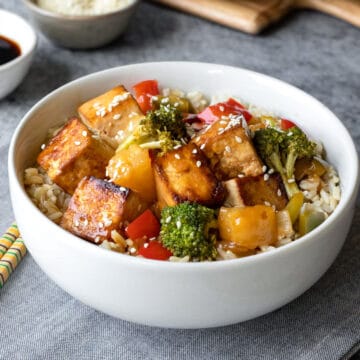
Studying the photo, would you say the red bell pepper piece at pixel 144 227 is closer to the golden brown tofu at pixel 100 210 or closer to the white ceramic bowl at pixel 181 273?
the golden brown tofu at pixel 100 210

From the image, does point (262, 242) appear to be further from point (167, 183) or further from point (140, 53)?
point (140, 53)

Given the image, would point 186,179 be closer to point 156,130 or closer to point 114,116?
point 156,130

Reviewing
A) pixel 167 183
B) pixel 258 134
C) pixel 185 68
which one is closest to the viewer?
pixel 167 183

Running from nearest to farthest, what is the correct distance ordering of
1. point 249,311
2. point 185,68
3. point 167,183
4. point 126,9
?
point 249,311
point 167,183
point 185,68
point 126,9

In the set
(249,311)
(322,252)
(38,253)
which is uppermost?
(322,252)

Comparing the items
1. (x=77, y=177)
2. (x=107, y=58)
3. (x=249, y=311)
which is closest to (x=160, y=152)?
(x=77, y=177)

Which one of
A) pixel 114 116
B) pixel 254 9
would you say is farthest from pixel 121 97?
pixel 254 9
